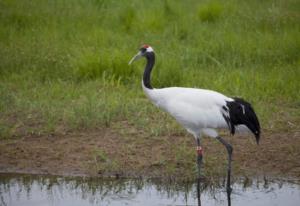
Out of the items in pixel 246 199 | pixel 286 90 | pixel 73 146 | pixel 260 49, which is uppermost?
pixel 260 49

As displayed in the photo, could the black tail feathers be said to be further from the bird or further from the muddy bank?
the muddy bank

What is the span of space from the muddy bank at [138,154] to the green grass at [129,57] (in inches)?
9.0

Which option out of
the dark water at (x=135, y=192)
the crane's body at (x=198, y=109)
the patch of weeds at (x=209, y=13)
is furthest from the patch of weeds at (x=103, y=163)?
the patch of weeds at (x=209, y=13)

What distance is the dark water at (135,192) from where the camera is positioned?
6.35 m

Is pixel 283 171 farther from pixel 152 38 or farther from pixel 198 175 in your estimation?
pixel 152 38

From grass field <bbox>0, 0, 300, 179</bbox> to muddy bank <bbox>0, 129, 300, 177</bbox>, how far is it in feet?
0.08

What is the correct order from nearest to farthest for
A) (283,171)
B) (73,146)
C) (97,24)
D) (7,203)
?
(7,203) → (283,171) → (73,146) → (97,24)

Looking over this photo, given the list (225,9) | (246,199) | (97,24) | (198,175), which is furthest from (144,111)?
(225,9)

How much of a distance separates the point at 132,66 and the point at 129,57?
0.51ft

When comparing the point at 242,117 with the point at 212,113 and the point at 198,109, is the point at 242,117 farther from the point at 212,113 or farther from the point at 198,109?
the point at 198,109

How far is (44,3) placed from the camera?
1303 cm

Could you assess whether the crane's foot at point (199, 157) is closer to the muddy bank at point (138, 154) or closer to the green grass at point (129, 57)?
the muddy bank at point (138, 154)

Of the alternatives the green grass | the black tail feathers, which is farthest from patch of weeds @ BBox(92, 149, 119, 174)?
the black tail feathers

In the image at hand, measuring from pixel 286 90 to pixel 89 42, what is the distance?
134 inches
